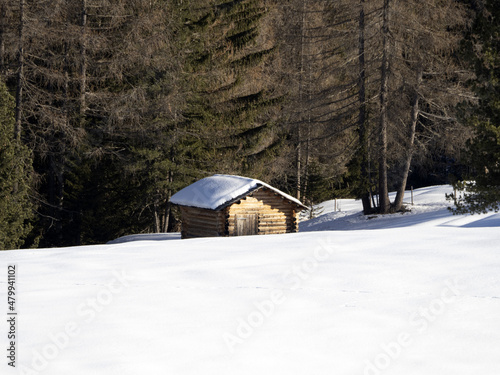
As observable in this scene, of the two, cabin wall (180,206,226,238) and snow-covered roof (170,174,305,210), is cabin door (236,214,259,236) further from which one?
snow-covered roof (170,174,305,210)

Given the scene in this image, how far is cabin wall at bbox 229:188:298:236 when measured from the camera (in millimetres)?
22656

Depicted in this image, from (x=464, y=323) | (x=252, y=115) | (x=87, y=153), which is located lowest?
(x=464, y=323)

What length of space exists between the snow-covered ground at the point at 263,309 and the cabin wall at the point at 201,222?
10.0 m

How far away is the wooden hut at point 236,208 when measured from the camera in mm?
22469

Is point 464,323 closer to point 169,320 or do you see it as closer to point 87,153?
point 169,320

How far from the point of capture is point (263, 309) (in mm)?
8008

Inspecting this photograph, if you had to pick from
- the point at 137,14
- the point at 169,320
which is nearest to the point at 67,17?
the point at 137,14

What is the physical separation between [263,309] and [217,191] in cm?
1512

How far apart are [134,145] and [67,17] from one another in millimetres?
7111

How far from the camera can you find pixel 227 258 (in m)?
11.3

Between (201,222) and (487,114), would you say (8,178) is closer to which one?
(201,222)

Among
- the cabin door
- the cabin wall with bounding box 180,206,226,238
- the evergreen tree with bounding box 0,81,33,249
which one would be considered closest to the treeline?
the evergreen tree with bounding box 0,81,33,249

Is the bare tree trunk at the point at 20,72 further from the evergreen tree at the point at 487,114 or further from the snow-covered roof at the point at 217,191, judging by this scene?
the evergreen tree at the point at 487,114

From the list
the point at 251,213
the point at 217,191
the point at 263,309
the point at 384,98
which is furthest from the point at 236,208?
the point at 263,309
